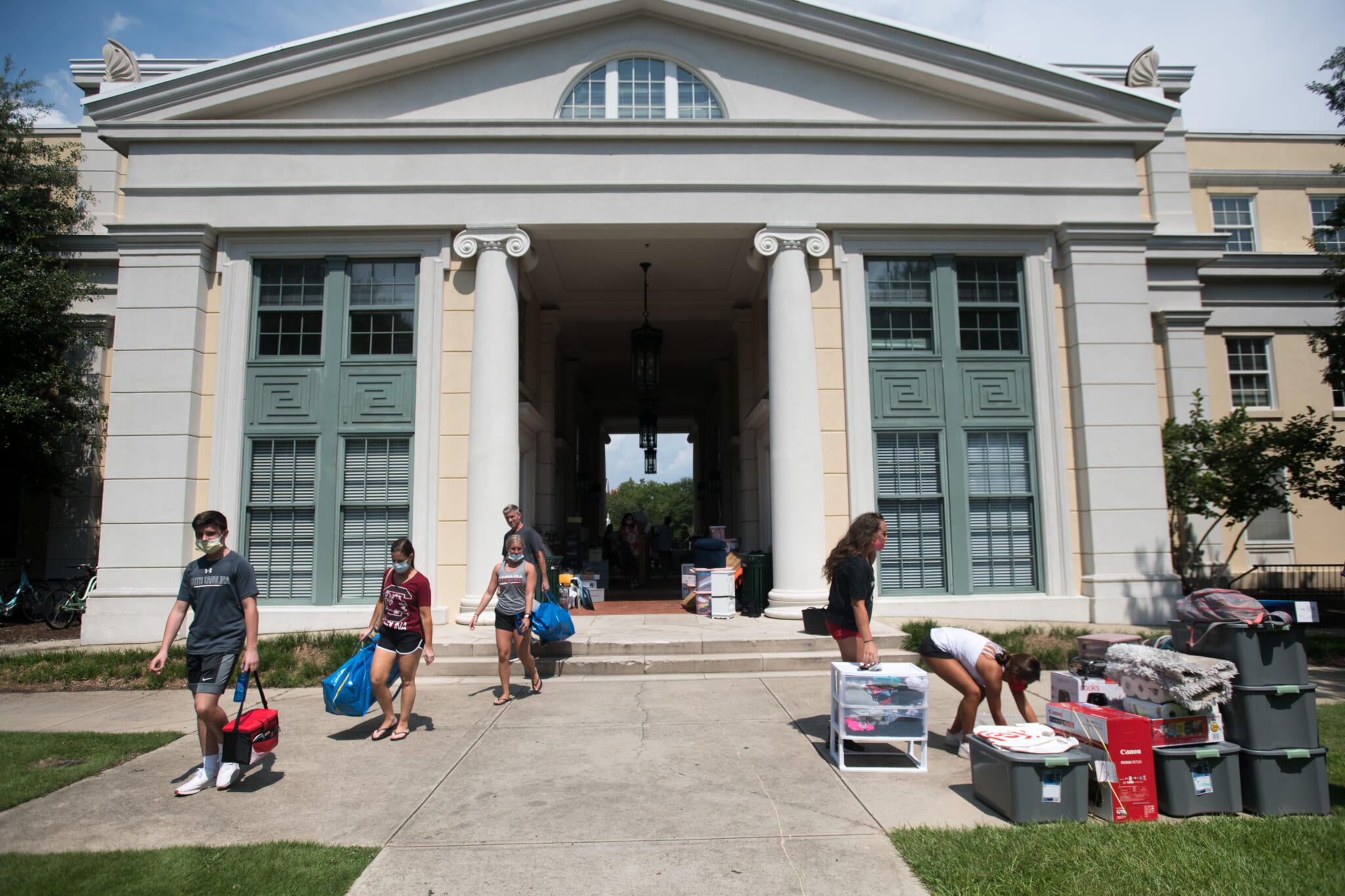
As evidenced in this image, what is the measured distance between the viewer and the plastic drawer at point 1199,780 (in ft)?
15.7

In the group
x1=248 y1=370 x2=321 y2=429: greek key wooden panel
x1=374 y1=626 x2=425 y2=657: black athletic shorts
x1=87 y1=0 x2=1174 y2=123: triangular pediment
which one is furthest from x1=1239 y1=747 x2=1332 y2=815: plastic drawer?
x1=248 y1=370 x2=321 y2=429: greek key wooden panel

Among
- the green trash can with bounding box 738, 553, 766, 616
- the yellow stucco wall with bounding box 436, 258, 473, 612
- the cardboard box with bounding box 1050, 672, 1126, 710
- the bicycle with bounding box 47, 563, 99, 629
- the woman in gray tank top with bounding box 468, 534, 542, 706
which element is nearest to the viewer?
the cardboard box with bounding box 1050, 672, 1126, 710

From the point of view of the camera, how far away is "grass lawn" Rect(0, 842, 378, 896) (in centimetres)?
391

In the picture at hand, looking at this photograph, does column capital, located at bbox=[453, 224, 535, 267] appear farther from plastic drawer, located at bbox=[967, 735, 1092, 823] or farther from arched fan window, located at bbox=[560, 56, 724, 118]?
plastic drawer, located at bbox=[967, 735, 1092, 823]

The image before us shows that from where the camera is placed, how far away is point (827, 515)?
1238cm

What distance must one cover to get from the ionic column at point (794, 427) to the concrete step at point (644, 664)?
2.20 metres

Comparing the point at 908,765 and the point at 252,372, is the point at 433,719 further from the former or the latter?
the point at 252,372

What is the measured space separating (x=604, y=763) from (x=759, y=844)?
1823 millimetres

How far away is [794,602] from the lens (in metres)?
11.9

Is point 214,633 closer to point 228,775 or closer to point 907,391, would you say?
point 228,775

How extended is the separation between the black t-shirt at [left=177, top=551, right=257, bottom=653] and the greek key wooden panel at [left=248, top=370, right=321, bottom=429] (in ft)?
24.1

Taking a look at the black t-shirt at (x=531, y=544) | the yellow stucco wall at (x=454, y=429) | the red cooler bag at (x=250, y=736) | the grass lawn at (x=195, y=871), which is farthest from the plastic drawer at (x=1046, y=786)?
the yellow stucco wall at (x=454, y=429)

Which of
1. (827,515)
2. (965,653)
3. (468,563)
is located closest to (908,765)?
(965,653)

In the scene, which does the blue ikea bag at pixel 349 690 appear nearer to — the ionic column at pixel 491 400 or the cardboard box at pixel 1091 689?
the ionic column at pixel 491 400
